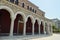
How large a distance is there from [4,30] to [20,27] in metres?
4.57

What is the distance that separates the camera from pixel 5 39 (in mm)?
12211

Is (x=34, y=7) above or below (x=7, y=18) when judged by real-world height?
above

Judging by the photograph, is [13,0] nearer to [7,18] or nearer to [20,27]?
[7,18]

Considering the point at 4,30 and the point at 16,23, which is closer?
the point at 4,30

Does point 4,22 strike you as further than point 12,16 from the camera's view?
Yes

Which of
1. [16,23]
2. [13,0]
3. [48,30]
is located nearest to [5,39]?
[16,23]

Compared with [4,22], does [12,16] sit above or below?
above

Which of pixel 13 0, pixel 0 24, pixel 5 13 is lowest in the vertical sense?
pixel 0 24

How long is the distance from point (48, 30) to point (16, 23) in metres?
14.1

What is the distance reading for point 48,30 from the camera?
102 ft

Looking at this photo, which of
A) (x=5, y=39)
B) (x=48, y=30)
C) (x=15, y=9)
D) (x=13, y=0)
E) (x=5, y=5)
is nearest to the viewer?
(x=5, y=39)

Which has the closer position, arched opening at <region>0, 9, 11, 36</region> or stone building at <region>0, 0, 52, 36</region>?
stone building at <region>0, 0, 52, 36</region>

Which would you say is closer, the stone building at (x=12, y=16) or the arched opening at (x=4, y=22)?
the stone building at (x=12, y=16)

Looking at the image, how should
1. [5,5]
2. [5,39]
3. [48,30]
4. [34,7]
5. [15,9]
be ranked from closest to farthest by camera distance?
[5,39]
[5,5]
[15,9]
[34,7]
[48,30]
